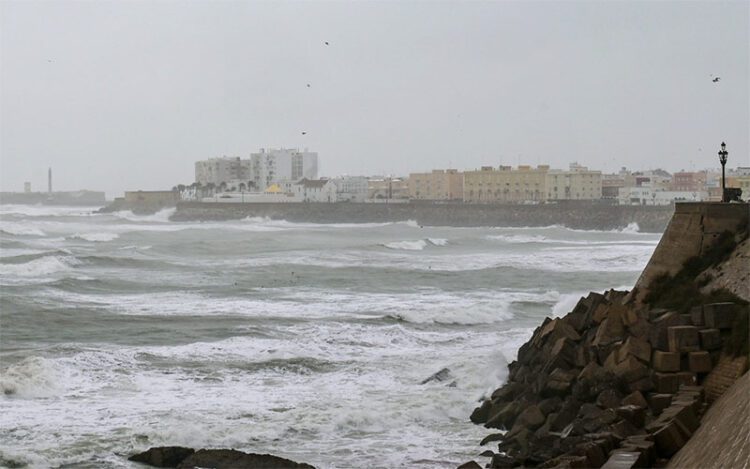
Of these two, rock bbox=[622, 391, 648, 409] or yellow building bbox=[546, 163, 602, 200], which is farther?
yellow building bbox=[546, 163, 602, 200]

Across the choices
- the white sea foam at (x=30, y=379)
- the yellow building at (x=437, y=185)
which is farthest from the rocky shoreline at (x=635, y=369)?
the yellow building at (x=437, y=185)

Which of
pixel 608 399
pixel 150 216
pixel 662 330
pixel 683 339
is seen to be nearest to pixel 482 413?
pixel 608 399

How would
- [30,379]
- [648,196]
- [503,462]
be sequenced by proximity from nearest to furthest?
[503,462] → [30,379] → [648,196]

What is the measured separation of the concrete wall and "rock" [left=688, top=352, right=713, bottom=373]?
2387 millimetres

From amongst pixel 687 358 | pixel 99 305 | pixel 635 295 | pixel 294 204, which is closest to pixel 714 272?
pixel 635 295

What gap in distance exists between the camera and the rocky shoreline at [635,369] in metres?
9.17

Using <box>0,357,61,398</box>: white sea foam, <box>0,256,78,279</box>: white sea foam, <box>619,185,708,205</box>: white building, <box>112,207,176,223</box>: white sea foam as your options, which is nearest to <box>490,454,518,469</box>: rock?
<box>0,357,61,398</box>: white sea foam

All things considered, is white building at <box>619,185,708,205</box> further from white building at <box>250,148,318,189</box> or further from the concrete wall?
the concrete wall

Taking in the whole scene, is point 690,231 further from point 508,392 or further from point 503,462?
point 503,462

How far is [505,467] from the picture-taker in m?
9.34

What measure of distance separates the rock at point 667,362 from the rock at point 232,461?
12.3ft

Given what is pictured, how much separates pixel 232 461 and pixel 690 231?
6572 mm

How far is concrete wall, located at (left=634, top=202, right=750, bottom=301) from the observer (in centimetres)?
1245

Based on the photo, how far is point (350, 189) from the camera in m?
119
